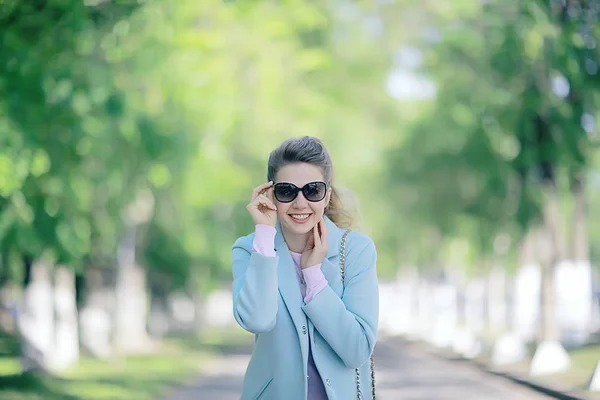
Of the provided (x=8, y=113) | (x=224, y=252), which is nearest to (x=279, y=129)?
(x=224, y=252)

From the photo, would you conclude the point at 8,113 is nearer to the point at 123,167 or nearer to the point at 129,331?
the point at 123,167

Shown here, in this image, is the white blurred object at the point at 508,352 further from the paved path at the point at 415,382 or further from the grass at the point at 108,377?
the grass at the point at 108,377

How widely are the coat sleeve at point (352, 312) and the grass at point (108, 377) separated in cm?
1443

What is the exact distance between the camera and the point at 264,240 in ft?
14.4

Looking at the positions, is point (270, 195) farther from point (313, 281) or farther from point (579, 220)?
point (579, 220)

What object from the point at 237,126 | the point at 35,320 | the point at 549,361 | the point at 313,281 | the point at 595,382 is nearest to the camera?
the point at 313,281

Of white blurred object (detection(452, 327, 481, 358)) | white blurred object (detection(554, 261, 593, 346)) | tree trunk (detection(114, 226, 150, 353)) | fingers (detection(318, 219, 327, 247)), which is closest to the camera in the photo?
fingers (detection(318, 219, 327, 247))

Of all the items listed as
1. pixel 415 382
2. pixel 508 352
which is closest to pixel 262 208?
pixel 415 382

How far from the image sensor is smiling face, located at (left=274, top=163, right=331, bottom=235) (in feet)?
14.7

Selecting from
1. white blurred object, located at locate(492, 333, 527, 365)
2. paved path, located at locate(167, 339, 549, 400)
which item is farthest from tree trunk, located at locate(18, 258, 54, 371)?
white blurred object, located at locate(492, 333, 527, 365)

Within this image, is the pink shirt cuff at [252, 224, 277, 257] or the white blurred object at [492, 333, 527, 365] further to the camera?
the white blurred object at [492, 333, 527, 365]

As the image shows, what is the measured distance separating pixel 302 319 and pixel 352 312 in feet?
0.58

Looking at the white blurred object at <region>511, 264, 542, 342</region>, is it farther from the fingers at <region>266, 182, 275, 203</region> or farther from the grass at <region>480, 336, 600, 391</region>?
the fingers at <region>266, 182, 275, 203</region>

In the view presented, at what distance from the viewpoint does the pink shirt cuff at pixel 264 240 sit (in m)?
4.40
